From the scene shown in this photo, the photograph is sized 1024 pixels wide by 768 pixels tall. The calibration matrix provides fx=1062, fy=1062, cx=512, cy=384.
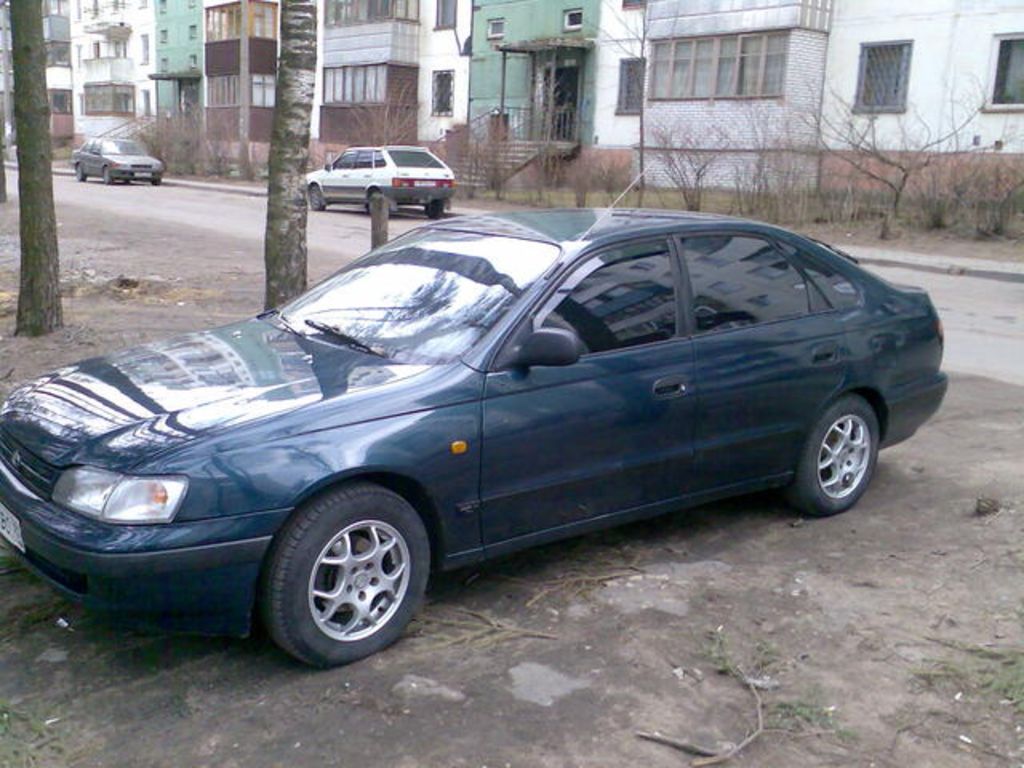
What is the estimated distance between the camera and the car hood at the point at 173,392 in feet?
11.9

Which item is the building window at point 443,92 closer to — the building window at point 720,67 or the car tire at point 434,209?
the building window at point 720,67

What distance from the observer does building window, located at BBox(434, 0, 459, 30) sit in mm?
40719

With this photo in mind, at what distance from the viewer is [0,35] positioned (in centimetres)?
5119

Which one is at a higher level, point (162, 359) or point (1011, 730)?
point (162, 359)

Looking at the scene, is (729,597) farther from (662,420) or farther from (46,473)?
(46,473)

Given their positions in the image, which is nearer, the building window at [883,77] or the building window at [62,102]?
the building window at [883,77]

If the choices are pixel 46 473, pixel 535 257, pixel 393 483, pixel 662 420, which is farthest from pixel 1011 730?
pixel 46 473

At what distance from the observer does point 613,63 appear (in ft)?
114

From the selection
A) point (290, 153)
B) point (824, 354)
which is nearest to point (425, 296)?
point (824, 354)

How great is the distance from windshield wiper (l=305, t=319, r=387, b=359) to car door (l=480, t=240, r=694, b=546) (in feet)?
1.83

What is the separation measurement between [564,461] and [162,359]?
Result: 1751mm

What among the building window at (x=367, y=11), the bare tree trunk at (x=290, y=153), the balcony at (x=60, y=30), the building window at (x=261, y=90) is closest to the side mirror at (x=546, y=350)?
the bare tree trunk at (x=290, y=153)

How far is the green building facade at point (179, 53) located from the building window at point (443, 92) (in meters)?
17.9

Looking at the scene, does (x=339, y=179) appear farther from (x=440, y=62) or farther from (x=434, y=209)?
(x=440, y=62)
